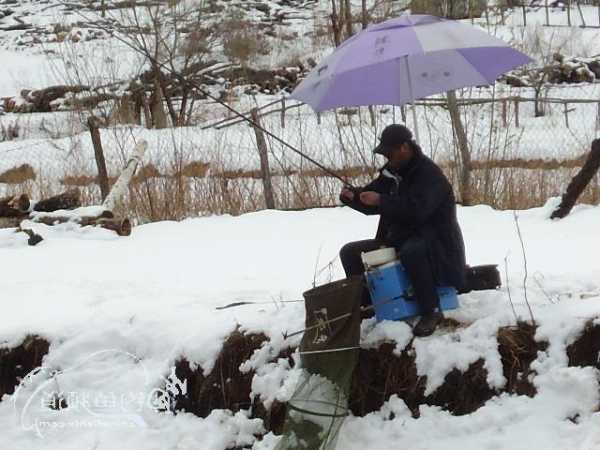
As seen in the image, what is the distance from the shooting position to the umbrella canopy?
420cm

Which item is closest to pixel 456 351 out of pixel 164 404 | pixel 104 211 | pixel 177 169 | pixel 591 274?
pixel 591 274

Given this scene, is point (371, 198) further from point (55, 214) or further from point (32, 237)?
point (55, 214)

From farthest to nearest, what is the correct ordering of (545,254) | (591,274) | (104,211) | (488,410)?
(104,211) < (545,254) < (591,274) < (488,410)

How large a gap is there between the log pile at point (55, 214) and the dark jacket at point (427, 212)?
4559mm

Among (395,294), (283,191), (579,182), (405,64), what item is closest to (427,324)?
(395,294)

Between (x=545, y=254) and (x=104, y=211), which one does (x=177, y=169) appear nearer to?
(x=104, y=211)

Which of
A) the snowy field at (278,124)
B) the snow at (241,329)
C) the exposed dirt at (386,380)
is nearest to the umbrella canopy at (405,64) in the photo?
the snow at (241,329)

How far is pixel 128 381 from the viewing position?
14.3ft

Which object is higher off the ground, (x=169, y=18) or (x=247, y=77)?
(x=169, y=18)

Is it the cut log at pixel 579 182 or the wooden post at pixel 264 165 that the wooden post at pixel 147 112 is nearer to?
the wooden post at pixel 264 165

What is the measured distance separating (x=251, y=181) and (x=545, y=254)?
4.86 m

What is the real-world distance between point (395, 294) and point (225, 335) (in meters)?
1.10

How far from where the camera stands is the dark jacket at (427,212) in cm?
368

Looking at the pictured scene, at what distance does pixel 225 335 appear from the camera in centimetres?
431
